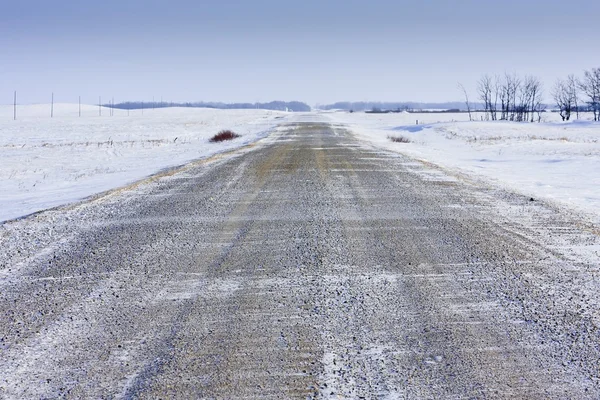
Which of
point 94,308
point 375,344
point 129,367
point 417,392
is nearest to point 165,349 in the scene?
point 129,367

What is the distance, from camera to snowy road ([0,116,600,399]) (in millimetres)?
3414

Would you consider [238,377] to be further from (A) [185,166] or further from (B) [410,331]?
(A) [185,166]

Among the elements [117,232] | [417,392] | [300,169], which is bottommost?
[417,392]

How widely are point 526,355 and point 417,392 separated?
98 cm

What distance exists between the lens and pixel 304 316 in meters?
4.44

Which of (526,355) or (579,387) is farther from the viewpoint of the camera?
(526,355)

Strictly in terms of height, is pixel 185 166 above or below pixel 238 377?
above

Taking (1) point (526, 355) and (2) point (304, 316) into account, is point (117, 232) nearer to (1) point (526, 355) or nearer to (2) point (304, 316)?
(2) point (304, 316)

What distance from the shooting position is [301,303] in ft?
15.5

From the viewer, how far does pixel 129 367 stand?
3.55 m

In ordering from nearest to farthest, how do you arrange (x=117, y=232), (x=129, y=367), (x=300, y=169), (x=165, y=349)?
1. (x=129, y=367)
2. (x=165, y=349)
3. (x=117, y=232)
4. (x=300, y=169)

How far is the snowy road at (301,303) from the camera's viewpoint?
341cm

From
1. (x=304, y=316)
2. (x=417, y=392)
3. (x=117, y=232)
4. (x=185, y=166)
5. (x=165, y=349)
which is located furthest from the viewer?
(x=185, y=166)

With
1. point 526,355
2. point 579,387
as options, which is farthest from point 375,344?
point 579,387
